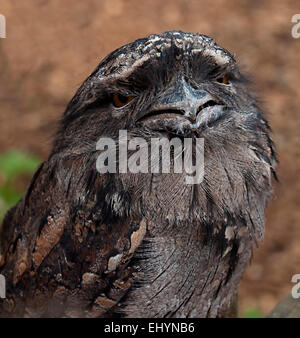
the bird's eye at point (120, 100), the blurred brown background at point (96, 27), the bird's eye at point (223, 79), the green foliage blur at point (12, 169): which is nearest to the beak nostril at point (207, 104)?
the bird's eye at point (223, 79)

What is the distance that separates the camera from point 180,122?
2.33 meters

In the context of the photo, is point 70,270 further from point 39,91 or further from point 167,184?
point 39,91

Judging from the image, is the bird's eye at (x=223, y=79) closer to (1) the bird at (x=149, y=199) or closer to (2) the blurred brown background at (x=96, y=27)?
(1) the bird at (x=149, y=199)

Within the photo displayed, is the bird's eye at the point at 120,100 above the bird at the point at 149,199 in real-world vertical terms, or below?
above

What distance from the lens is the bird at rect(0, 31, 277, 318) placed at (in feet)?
8.31

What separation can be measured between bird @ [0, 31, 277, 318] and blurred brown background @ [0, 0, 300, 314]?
338 cm

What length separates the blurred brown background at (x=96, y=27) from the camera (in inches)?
260

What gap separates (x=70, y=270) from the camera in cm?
287

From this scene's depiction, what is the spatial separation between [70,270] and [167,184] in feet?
2.45

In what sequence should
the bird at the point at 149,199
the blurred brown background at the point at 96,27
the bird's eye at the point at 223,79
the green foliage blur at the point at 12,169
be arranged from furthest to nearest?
the blurred brown background at the point at 96,27 < the green foliage blur at the point at 12,169 < the bird's eye at the point at 223,79 < the bird at the point at 149,199

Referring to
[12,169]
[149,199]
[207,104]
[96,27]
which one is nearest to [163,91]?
[207,104]

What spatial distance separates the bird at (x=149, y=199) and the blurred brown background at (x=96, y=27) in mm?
3377

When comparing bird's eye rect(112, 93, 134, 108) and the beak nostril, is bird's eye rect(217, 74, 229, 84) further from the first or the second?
bird's eye rect(112, 93, 134, 108)
